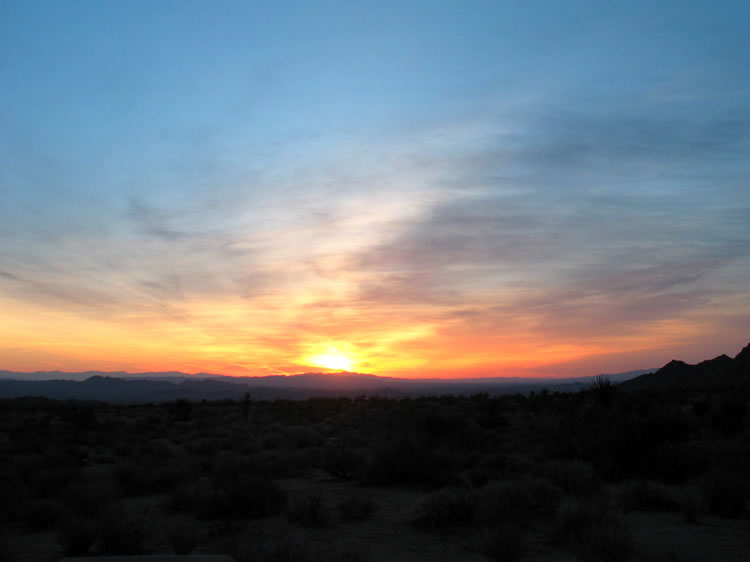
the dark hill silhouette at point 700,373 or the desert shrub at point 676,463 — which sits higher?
the dark hill silhouette at point 700,373

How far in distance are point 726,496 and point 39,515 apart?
14.9 metres

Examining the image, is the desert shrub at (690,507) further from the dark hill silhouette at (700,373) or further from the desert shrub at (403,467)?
the dark hill silhouette at (700,373)

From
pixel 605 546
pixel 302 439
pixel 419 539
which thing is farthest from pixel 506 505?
pixel 302 439

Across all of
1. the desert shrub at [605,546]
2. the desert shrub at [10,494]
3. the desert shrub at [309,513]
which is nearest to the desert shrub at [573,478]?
the desert shrub at [605,546]

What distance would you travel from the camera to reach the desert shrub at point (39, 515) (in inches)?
519

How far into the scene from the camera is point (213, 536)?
11492 mm

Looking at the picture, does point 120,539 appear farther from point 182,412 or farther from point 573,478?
point 182,412

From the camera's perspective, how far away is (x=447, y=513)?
12562mm

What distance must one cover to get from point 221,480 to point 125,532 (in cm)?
514

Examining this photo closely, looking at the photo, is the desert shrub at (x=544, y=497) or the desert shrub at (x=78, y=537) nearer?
the desert shrub at (x=78, y=537)

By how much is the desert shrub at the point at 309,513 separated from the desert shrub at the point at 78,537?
4.07 m

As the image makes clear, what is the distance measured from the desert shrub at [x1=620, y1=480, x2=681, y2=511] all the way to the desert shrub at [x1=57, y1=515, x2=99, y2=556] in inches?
434

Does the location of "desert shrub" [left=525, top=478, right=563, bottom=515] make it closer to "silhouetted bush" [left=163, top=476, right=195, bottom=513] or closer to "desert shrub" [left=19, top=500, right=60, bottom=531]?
"silhouetted bush" [left=163, top=476, right=195, bottom=513]

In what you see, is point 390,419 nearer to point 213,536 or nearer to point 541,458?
point 541,458
